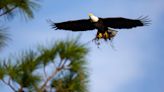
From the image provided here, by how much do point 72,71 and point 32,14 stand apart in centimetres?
73

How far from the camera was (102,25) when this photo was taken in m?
3.88

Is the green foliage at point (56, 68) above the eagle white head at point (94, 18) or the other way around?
the other way around

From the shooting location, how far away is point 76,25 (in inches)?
169

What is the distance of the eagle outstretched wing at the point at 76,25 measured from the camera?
4.14m

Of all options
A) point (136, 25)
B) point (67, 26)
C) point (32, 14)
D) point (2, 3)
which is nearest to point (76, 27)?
point (67, 26)

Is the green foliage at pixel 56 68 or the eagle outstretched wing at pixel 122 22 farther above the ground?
the eagle outstretched wing at pixel 122 22

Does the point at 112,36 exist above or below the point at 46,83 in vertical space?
above

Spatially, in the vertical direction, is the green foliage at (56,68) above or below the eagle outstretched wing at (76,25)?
below

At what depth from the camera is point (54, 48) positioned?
3.01 meters

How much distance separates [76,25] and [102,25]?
47cm

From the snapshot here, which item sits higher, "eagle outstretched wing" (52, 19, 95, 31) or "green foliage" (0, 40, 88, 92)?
"eagle outstretched wing" (52, 19, 95, 31)

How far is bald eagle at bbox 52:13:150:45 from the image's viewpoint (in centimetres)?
377

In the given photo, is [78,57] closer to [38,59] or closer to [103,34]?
[38,59]

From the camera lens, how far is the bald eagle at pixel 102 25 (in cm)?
377
